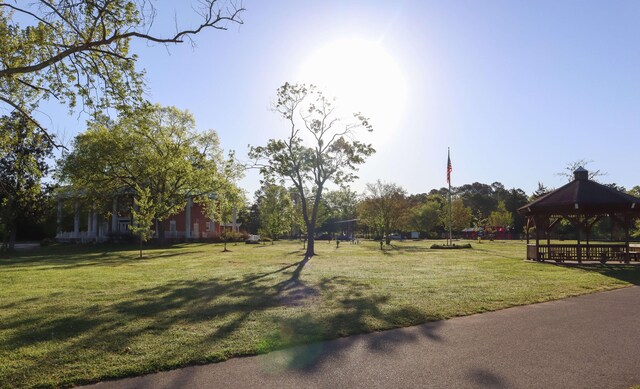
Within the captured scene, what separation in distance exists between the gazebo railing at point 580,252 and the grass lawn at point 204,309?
6149mm

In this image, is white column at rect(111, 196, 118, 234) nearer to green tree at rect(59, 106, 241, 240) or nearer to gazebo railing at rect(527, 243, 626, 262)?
green tree at rect(59, 106, 241, 240)

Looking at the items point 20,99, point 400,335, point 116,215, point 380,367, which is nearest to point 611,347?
point 400,335

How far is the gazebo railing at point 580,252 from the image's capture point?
2241cm

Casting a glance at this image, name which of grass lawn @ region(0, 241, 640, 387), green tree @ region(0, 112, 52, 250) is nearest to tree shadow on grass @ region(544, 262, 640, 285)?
grass lawn @ region(0, 241, 640, 387)

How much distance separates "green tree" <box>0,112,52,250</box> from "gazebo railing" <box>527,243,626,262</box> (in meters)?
24.0

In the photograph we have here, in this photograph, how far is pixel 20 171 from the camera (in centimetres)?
1705

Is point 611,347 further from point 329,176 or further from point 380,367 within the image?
point 329,176

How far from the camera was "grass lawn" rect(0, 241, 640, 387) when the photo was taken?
18.7 ft

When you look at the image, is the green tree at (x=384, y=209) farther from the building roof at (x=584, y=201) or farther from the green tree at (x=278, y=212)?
the building roof at (x=584, y=201)

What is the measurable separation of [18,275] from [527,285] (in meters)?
18.5

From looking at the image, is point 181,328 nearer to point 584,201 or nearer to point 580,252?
point 584,201

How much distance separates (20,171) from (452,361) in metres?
18.3

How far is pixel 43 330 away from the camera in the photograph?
280 inches

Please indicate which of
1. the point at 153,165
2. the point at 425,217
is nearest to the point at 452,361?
the point at 153,165
